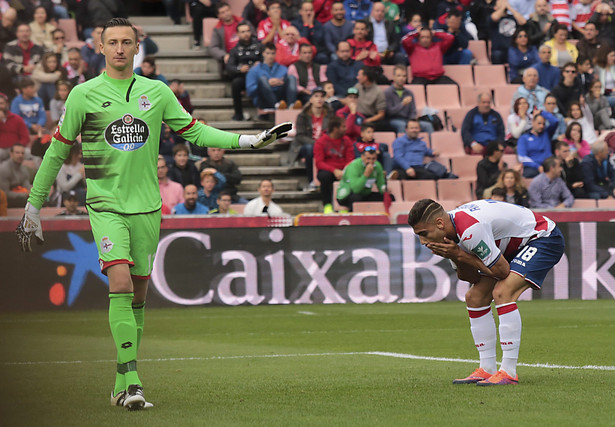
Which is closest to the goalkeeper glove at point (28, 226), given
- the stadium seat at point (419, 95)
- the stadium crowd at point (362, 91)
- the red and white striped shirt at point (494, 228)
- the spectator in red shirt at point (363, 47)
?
the red and white striped shirt at point (494, 228)

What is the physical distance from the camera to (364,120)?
845 inches

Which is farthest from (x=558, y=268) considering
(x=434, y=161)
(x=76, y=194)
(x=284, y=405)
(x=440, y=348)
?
(x=284, y=405)

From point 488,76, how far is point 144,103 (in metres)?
17.1

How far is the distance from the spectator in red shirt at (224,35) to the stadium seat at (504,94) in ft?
18.1

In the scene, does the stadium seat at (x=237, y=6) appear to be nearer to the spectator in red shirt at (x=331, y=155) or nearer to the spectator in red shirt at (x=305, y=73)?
the spectator in red shirt at (x=305, y=73)

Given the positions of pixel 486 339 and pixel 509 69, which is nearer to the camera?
pixel 486 339

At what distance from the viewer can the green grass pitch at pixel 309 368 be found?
708 cm

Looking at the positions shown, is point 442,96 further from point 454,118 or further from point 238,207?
point 238,207

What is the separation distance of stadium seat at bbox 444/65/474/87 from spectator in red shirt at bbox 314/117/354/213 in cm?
467

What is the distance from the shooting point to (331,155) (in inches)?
790

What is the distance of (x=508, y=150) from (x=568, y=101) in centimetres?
201

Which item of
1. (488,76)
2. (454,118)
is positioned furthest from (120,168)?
(488,76)

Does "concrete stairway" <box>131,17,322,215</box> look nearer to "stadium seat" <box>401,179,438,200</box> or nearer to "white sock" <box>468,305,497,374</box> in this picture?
"stadium seat" <box>401,179,438,200</box>

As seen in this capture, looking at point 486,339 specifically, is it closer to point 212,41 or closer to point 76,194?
point 76,194
